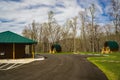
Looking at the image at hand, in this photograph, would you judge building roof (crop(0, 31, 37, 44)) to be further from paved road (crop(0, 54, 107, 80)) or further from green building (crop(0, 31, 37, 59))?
paved road (crop(0, 54, 107, 80))

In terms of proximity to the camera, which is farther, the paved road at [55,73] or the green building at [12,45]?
the green building at [12,45]

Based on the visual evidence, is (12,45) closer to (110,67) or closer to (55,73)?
(110,67)

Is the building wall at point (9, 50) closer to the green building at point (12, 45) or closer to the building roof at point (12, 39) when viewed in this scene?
the green building at point (12, 45)

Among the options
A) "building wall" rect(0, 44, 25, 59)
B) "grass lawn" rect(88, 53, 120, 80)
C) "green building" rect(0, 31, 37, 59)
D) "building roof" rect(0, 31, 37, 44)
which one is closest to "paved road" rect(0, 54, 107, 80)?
"grass lawn" rect(88, 53, 120, 80)

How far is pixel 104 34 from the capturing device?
89.1 m

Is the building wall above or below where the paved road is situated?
above

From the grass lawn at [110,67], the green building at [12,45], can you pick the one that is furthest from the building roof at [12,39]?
the grass lawn at [110,67]

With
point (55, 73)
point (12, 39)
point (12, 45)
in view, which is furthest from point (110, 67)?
point (12, 45)

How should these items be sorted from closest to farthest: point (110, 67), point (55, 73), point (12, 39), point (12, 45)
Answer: point (55, 73)
point (110, 67)
point (12, 39)
point (12, 45)

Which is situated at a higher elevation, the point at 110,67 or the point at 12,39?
the point at 12,39

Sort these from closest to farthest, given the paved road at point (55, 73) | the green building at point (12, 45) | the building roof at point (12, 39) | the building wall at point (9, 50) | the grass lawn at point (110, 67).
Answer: the paved road at point (55, 73) → the grass lawn at point (110, 67) → the building roof at point (12, 39) → the green building at point (12, 45) → the building wall at point (9, 50)

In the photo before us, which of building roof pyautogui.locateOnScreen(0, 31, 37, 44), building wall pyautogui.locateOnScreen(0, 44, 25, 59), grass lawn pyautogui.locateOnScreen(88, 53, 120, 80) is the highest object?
building roof pyautogui.locateOnScreen(0, 31, 37, 44)

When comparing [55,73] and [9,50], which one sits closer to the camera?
[55,73]

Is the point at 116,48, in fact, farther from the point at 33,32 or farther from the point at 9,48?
the point at 33,32
